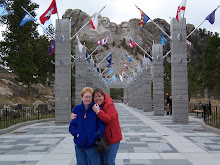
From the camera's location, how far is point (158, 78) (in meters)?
23.3

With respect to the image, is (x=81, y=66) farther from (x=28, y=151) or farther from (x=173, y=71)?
(x=28, y=151)

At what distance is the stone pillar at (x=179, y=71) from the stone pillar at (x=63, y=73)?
6.48 metres

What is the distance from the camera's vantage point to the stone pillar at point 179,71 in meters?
15.9

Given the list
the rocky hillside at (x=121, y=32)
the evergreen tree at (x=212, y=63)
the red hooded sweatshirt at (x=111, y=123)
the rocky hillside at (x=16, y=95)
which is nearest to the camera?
the red hooded sweatshirt at (x=111, y=123)

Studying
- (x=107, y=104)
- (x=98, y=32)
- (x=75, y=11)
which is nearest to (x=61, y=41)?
(x=107, y=104)

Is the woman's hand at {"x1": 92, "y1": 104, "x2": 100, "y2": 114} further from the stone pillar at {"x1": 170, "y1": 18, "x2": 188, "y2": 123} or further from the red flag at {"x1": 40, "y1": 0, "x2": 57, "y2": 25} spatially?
the stone pillar at {"x1": 170, "y1": 18, "x2": 188, "y2": 123}

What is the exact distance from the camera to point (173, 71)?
16156mm

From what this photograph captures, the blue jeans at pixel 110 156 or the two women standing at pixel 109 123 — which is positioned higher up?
the two women standing at pixel 109 123

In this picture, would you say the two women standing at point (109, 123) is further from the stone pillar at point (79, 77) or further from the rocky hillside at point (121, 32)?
the rocky hillside at point (121, 32)

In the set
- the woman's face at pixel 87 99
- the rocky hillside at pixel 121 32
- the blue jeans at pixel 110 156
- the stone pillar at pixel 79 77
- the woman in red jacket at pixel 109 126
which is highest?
the rocky hillside at pixel 121 32

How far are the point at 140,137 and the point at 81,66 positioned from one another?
1279 cm

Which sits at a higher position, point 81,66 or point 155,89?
point 81,66

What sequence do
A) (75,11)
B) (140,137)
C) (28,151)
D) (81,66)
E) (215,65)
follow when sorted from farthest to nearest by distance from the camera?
(75,11) < (215,65) < (81,66) < (140,137) < (28,151)

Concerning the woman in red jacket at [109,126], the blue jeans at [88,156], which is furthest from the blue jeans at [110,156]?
the blue jeans at [88,156]
